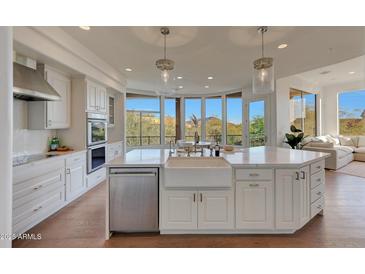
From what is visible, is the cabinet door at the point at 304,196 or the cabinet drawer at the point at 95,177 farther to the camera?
the cabinet drawer at the point at 95,177

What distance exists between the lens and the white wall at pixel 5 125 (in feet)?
3.81

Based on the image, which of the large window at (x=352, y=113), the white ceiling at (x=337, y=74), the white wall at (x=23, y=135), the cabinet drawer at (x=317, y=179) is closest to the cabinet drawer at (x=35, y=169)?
the white wall at (x=23, y=135)

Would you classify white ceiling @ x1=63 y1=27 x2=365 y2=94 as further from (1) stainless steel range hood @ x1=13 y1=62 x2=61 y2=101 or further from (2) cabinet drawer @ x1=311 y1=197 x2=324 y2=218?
(2) cabinet drawer @ x1=311 y1=197 x2=324 y2=218

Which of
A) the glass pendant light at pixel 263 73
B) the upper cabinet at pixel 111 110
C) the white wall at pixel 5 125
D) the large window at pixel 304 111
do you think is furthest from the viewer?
the large window at pixel 304 111

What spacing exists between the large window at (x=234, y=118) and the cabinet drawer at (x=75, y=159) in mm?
5335

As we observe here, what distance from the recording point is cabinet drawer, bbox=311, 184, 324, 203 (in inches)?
88.2

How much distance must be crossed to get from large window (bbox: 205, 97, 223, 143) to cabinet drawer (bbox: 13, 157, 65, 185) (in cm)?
555

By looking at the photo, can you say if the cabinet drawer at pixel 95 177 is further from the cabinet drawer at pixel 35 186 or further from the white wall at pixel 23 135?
the white wall at pixel 23 135

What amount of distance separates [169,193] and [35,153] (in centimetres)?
250

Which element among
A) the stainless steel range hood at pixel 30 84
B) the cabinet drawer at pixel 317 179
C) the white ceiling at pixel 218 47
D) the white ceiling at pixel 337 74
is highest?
the white ceiling at pixel 337 74

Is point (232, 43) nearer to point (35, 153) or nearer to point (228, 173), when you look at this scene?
point (228, 173)

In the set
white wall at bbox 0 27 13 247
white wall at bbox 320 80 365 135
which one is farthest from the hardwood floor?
white wall at bbox 320 80 365 135

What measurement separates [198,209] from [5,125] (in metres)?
1.78

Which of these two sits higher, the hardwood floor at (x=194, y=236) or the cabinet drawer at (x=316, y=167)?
the cabinet drawer at (x=316, y=167)
